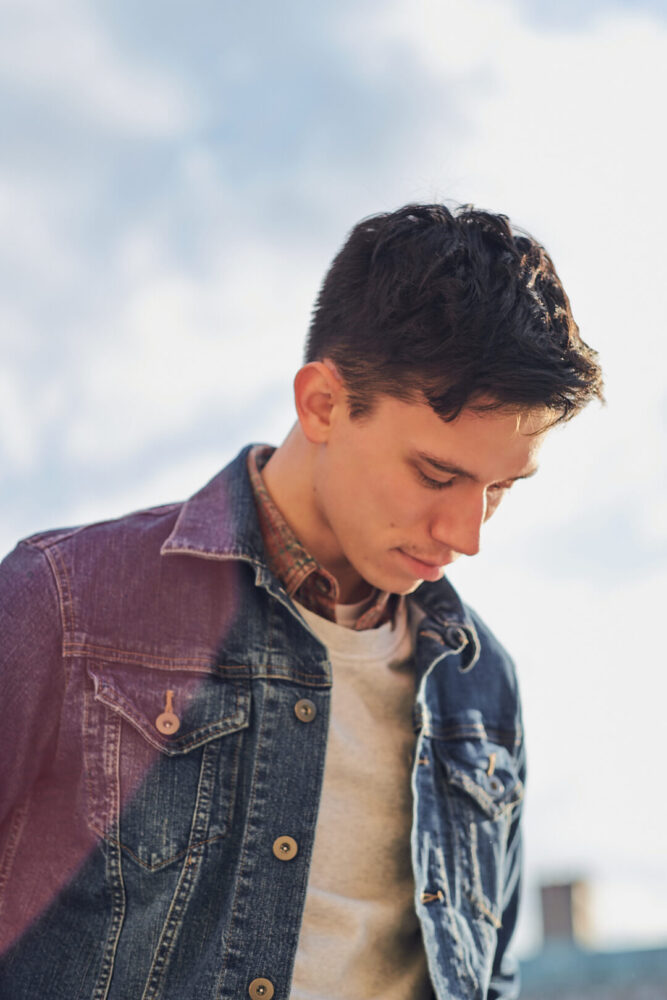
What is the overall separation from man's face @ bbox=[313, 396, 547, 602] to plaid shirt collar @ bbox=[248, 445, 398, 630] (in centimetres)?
18

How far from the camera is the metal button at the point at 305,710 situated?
115 inches

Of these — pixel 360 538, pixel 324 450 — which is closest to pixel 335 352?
pixel 324 450

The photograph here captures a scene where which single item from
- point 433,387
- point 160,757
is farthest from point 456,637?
point 160,757

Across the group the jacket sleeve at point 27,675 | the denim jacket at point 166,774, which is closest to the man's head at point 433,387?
the denim jacket at point 166,774

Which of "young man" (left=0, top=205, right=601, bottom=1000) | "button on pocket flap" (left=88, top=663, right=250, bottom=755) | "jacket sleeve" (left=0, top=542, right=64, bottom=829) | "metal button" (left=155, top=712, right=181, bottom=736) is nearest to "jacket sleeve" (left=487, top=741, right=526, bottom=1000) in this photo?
"young man" (left=0, top=205, right=601, bottom=1000)

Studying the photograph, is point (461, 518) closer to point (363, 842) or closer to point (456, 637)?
point (456, 637)

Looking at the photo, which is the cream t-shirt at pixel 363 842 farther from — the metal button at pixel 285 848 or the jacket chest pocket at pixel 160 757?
the jacket chest pocket at pixel 160 757

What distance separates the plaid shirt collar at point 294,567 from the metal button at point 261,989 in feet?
2.95

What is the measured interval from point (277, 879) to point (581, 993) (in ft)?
44.1

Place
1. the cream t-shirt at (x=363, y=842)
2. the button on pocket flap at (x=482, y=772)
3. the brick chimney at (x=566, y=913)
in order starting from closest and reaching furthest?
1. the cream t-shirt at (x=363, y=842)
2. the button on pocket flap at (x=482, y=772)
3. the brick chimney at (x=566, y=913)

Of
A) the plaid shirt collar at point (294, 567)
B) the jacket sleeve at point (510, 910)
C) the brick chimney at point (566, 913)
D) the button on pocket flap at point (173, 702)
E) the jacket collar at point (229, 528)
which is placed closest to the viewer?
the button on pocket flap at point (173, 702)

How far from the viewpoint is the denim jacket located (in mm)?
Answer: 2688

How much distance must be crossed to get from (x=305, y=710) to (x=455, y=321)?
95 cm

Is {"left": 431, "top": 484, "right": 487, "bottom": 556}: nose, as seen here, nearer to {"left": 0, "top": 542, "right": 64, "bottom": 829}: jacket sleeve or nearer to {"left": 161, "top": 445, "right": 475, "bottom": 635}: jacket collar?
{"left": 161, "top": 445, "right": 475, "bottom": 635}: jacket collar
